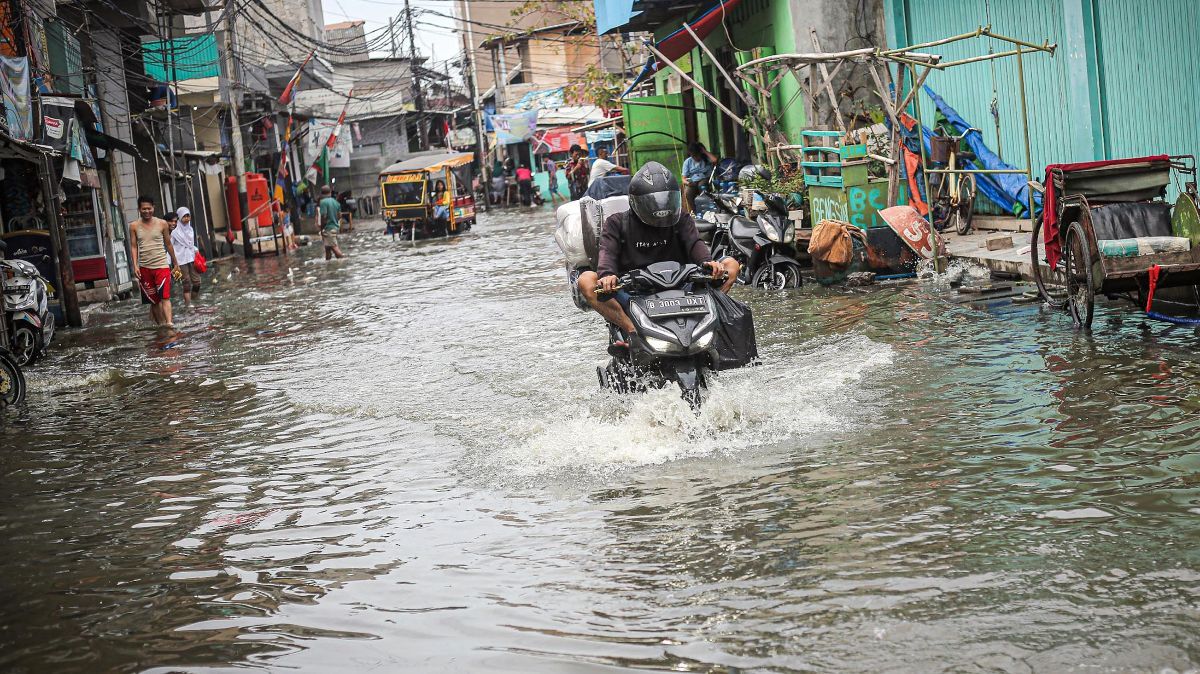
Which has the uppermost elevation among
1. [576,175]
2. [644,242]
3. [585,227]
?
[576,175]

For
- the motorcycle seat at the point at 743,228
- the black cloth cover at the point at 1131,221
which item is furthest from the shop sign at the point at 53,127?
the black cloth cover at the point at 1131,221

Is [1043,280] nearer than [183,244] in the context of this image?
Yes

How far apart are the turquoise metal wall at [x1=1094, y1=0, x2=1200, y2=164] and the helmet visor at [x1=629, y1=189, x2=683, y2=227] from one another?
7781 mm

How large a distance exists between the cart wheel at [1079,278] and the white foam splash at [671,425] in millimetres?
1934

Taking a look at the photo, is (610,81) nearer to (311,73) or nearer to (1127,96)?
(311,73)

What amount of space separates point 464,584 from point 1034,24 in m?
12.7

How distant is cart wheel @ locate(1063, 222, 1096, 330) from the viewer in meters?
8.80

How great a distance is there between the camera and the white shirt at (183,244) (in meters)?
21.5

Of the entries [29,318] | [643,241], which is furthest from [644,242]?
[29,318]

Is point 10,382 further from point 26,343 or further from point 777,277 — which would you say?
point 777,277

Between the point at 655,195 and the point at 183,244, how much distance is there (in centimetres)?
1664

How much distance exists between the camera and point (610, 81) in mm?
35531

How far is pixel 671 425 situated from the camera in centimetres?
706

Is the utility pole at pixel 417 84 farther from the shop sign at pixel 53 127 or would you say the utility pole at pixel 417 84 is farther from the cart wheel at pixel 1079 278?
the cart wheel at pixel 1079 278
